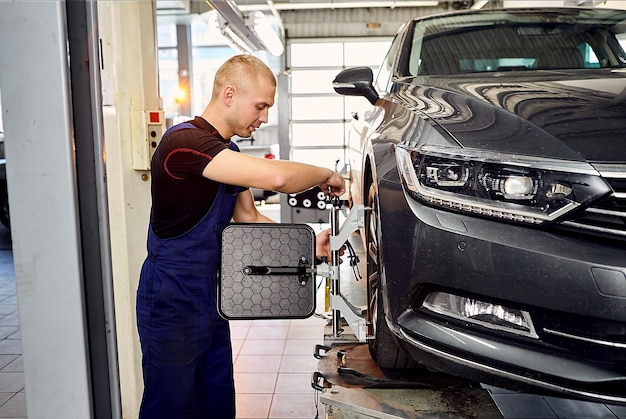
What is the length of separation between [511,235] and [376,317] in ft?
1.73

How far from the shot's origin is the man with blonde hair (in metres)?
1.77

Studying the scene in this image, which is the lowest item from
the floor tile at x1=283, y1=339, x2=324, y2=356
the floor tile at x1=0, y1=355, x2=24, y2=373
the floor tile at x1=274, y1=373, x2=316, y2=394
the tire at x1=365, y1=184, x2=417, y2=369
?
the floor tile at x1=0, y1=355, x2=24, y2=373

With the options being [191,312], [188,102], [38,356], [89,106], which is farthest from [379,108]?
[188,102]

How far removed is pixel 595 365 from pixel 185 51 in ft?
37.1

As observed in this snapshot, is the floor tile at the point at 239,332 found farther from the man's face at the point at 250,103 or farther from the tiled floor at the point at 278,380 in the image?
the man's face at the point at 250,103

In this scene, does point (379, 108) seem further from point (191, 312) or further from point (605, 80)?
point (191, 312)

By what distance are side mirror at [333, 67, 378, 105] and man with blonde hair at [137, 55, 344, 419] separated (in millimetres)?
252

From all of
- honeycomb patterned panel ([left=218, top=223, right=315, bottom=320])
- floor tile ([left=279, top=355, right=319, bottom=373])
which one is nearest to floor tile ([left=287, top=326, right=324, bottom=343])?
floor tile ([left=279, top=355, right=319, bottom=373])

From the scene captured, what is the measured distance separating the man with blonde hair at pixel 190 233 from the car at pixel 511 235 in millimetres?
463

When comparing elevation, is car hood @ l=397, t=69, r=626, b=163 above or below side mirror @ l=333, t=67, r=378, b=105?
below

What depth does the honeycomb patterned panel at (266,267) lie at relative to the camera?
1673 millimetres

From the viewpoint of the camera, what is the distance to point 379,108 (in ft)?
6.66

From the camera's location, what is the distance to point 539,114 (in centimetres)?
137

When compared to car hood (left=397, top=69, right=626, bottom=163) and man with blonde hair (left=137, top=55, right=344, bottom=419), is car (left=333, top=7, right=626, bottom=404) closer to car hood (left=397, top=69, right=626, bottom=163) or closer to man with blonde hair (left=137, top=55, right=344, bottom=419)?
car hood (left=397, top=69, right=626, bottom=163)
